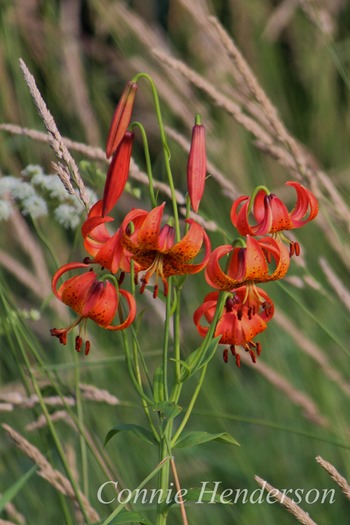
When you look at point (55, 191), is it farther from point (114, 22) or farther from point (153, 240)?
point (114, 22)

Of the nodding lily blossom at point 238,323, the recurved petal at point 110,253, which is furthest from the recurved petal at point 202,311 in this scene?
the recurved petal at point 110,253

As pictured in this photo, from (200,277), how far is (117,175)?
3.59 feet

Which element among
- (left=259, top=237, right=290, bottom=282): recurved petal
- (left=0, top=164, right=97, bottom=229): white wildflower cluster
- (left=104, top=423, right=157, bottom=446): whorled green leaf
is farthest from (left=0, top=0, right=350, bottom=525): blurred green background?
(left=259, top=237, right=290, bottom=282): recurved petal

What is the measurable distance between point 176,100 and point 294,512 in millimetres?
1092

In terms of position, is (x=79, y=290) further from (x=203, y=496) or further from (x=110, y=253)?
(x=203, y=496)

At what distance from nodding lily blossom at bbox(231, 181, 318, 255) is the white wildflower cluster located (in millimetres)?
282

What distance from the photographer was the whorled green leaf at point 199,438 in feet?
2.56

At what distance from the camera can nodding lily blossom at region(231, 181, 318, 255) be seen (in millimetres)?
814

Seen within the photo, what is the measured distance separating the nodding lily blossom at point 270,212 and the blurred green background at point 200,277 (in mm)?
216

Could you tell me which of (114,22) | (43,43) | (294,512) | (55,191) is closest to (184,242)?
(294,512)

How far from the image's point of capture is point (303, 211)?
88 cm

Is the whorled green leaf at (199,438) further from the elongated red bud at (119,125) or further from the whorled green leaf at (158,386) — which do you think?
the elongated red bud at (119,125)

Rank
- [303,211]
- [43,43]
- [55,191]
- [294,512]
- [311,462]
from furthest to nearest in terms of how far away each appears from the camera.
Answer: [43,43], [311,462], [55,191], [303,211], [294,512]

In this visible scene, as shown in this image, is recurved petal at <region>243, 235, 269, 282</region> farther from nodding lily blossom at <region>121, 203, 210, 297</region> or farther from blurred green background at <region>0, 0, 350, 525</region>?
blurred green background at <region>0, 0, 350, 525</region>
